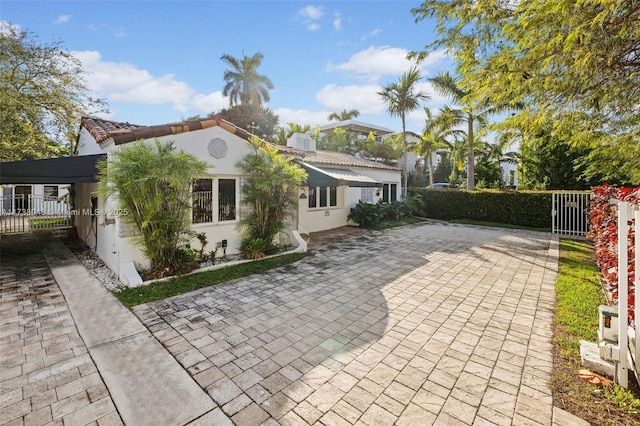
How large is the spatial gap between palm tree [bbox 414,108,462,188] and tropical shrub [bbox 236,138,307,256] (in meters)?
24.4

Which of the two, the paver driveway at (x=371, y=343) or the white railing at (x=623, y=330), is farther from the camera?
the white railing at (x=623, y=330)

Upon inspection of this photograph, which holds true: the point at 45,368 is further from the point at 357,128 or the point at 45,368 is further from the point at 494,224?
the point at 357,128

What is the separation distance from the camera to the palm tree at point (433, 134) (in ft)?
110

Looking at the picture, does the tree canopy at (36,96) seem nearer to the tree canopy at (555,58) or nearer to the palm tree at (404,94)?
the tree canopy at (555,58)

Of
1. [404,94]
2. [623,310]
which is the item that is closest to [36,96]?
[404,94]

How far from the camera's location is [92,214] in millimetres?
16484

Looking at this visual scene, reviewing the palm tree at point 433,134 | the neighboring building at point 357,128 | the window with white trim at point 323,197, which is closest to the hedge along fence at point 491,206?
the palm tree at point 433,134

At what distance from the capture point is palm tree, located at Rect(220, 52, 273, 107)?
52.9m

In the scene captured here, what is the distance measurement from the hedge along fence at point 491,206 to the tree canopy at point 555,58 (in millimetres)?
10500

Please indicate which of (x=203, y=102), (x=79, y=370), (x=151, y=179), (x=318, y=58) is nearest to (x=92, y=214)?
(x=151, y=179)

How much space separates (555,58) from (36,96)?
36.1 m

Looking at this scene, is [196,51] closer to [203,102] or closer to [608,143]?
[608,143]

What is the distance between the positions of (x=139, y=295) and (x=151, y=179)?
14.0 feet

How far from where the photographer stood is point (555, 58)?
32.0ft
